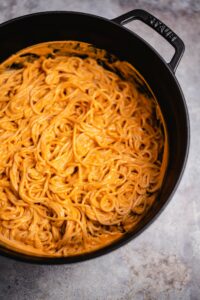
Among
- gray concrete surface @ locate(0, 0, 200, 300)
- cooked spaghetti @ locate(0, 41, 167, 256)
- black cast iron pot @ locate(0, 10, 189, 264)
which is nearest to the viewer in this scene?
black cast iron pot @ locate(0, 10, 189, 264)

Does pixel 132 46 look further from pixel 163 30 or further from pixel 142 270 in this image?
pixel 142 270

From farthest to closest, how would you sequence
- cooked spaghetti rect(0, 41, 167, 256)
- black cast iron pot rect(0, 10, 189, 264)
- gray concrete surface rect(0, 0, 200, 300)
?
1. gray concrete surface rect(0, 0, 200, 300)
2. cooked spaghetti rect(0, 41, 167, 256)
3. black cast iron pot rect(0, 10, 189, 264)

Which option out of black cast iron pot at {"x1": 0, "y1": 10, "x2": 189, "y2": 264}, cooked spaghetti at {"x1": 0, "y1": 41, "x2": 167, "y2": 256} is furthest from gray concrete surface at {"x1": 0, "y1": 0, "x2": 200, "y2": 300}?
black cast iron pot at {"x1": 0, "y1": 10, "x2": 189, "y2": 264}

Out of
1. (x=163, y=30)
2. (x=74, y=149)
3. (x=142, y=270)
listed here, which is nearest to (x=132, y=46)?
(x=163, y=30)

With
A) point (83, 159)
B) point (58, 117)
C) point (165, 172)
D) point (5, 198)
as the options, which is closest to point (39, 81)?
point (58, 117)

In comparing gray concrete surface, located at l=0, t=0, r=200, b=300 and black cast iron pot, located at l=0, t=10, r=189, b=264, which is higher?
black cast iron pot, located at l=0, t=10, r=189, b=264

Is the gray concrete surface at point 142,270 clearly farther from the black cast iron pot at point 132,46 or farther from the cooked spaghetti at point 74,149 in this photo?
the black cast iron pot at point 132,46

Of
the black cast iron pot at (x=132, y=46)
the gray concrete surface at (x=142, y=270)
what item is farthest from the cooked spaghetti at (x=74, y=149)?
the gray concrete surface at (x=142, y=270)

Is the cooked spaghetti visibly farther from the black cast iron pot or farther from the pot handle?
the pot handle
